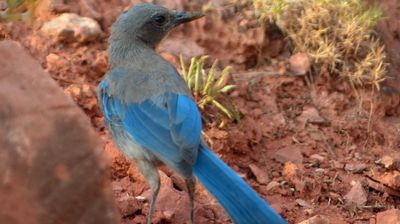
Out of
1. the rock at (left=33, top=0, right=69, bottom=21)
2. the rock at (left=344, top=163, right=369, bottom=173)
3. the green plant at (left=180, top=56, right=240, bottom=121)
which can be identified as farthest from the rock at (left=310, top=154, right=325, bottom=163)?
the rock at (left=33, top=0, right=69, bottom=21)

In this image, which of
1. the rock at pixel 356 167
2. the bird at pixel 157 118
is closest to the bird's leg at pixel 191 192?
the bird at pixel 157 118

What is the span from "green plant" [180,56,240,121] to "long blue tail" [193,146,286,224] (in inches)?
63.8

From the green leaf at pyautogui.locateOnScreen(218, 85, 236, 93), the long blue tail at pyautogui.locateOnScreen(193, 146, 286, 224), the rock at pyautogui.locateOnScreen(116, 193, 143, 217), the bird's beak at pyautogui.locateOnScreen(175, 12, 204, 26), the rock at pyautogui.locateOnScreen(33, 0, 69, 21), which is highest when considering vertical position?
the bird's beak at pyautogui.locateOnScreen(175, 12, 204, 26)

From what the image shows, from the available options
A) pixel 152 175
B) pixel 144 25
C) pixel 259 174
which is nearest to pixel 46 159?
pixel 152 175

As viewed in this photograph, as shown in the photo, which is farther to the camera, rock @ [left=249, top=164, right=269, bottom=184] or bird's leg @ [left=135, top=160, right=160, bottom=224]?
rock @ [left=249, top=164, right=269, bottom=184]

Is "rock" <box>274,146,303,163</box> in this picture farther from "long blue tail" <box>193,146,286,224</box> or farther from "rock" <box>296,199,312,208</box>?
"long blue tail" <box>193,146,286,224</box>

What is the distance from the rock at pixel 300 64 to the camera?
A: 261 inches

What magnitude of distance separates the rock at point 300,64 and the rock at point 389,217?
1.84 meters

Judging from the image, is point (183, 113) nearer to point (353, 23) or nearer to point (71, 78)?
point (71, 78)

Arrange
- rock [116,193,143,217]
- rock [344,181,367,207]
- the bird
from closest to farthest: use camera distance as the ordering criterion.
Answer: the bird < rock [116,193,143,217] < rock [344,181,367,207]

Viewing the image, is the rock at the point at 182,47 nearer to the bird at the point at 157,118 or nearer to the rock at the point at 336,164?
the bird at the point at 157,118

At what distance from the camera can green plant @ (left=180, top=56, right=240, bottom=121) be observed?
593 centimetres

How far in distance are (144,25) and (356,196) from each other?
1.85 metres

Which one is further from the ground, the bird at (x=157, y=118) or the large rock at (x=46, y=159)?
the large rock at (x=46, y=159)
